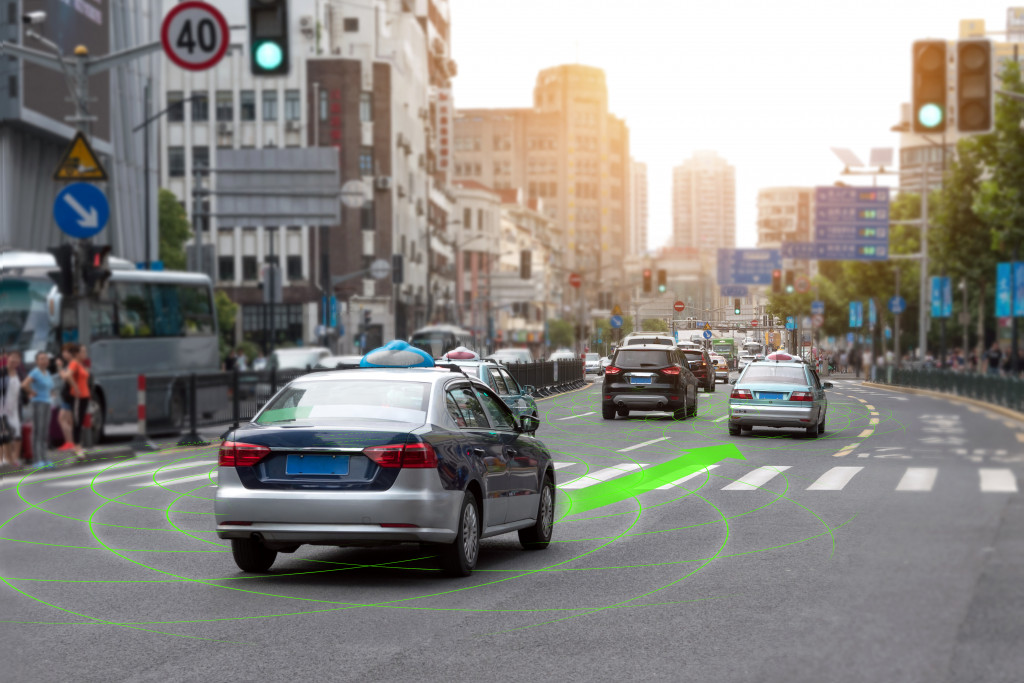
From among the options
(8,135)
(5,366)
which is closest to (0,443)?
(5,366)

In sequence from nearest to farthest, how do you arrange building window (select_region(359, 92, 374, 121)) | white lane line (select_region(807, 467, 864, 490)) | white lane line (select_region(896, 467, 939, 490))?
white lane line (select_region(896, 467, 939, 490))
white lane line (select_region(807, 467, 864, 490))
building window (select_region(359, 92, 374, 121))

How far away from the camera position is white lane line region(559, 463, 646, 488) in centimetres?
1792

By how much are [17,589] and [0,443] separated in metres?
3.08

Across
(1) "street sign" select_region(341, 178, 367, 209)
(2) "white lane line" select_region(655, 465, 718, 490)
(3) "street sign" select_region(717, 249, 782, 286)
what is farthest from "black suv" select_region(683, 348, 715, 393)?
(1) "street sign" select_region(341, 178, 367, 209)

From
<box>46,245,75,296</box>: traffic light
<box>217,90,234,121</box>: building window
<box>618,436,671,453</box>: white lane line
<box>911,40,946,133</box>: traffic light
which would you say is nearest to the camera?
<box>911,40,946,133</box>: traffic light

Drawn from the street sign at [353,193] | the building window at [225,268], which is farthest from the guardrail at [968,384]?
the street sign at [353,193]

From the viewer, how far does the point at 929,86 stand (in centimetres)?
763

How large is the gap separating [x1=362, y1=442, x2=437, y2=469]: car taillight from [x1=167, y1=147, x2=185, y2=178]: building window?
69.1 meters

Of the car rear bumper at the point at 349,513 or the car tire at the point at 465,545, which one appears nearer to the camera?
the car rear bumper at the point at 349,513

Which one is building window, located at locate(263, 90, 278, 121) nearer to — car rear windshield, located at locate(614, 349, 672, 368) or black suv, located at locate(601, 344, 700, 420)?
black suv, located at locate(601, 344, 700, 420)

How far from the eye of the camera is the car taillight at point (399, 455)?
1020cm

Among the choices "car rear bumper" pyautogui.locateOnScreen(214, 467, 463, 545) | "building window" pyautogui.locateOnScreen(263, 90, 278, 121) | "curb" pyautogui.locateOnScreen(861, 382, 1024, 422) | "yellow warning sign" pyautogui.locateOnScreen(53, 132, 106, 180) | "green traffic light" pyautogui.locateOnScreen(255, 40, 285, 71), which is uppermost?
"building window" pyautogui.locateOnScreen(263, 90, 278, 121)

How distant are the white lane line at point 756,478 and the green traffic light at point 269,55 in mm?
7367
